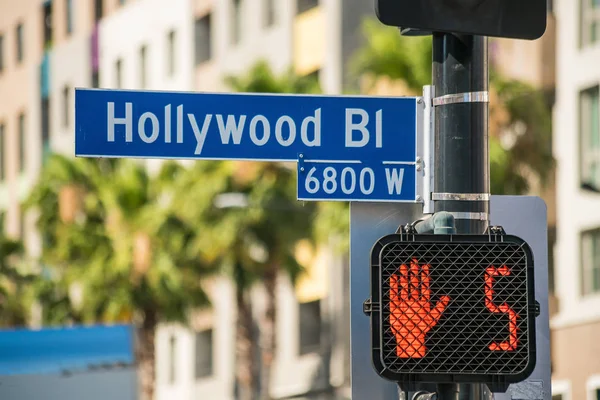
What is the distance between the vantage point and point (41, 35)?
216ft

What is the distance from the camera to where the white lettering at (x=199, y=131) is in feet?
18.4

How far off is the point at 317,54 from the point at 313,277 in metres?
6.57

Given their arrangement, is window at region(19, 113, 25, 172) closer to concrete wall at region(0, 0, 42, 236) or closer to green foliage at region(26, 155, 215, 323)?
concrete wall at region(0, 0, 42, 236)

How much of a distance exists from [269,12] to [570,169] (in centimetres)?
1652

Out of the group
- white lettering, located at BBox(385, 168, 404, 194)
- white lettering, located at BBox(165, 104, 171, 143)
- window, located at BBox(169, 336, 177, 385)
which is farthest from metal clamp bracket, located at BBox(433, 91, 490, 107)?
window, located at BBox(169, 336, 177, 385)

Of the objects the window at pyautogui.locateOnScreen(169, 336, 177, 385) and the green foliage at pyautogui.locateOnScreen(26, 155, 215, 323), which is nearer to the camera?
the green foliage at pyautogui.locateOnScreen(26, 155, 215, 323)

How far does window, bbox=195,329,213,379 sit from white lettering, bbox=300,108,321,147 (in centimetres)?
4547

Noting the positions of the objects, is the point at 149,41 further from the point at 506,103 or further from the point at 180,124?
the point at 180,124

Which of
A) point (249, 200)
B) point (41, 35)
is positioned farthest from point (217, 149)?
point (41, 35)

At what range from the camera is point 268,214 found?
38812 mm

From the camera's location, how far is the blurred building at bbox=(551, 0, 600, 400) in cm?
3294

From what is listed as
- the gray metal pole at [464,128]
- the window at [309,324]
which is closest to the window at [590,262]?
the window at [309,324]

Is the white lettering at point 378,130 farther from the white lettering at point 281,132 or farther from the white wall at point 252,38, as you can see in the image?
the white wall at point 252,38

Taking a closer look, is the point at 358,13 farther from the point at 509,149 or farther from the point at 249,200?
the point at 509,149
